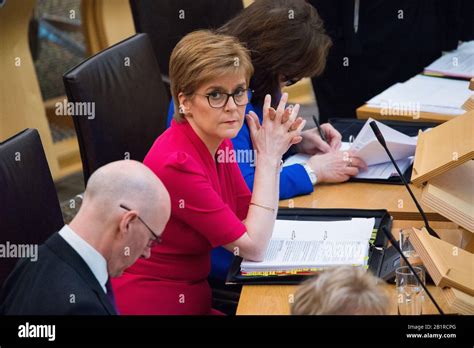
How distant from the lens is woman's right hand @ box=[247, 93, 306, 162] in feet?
7.13

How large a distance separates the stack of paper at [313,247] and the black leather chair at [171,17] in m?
1.37

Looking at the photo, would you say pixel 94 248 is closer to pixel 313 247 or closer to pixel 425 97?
pixel 313 247

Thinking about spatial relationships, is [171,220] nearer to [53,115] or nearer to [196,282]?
[196,282]

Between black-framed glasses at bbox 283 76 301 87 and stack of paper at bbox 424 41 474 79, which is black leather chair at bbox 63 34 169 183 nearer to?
black-framed glasses at bbox 283 76 301 87

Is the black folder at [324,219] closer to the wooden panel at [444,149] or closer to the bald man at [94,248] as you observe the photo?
the wooden panel at [444,149]

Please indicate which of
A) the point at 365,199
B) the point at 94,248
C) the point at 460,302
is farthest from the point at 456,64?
the point at 94,248

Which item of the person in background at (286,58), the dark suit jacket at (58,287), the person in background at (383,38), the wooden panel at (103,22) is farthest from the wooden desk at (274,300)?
the wooden panel at (103,22)

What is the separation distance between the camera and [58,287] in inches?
58.6

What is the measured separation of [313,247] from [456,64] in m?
1.69

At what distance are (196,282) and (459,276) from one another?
25.8 inches

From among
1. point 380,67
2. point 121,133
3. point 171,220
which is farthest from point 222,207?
point 380,67

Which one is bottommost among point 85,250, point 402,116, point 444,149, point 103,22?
point 402,116

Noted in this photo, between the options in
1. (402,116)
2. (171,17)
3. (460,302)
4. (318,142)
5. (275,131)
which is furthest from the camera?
(171,17)

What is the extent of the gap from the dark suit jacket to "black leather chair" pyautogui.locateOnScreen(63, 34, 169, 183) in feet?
2.52
